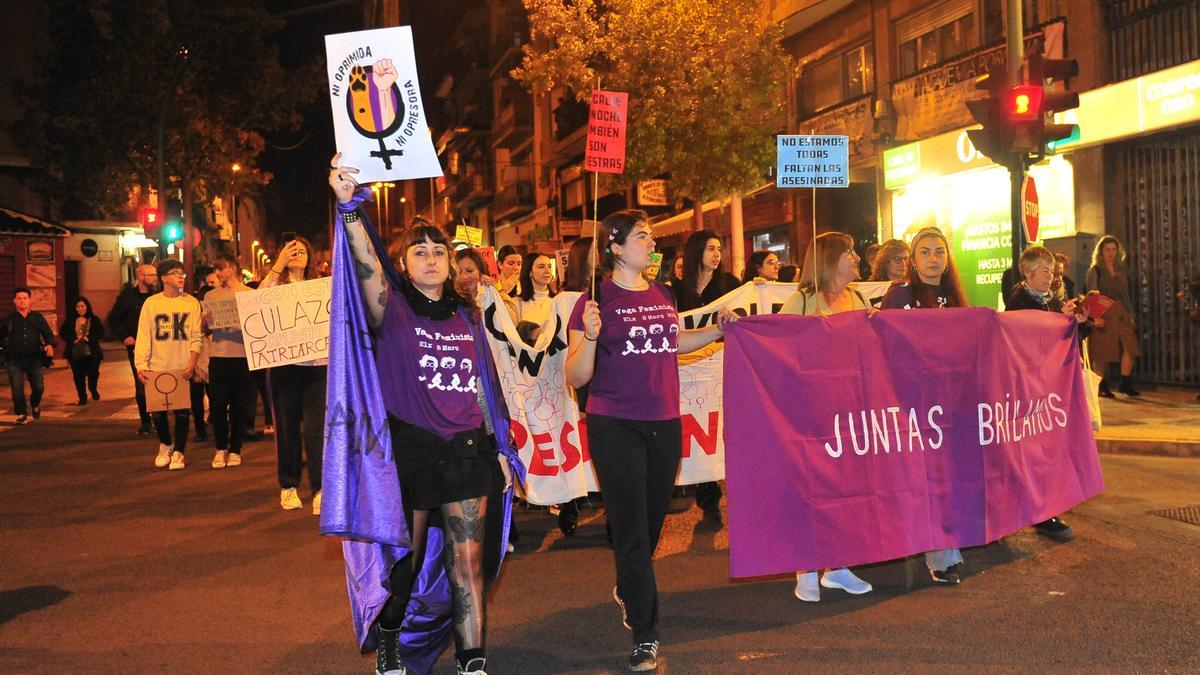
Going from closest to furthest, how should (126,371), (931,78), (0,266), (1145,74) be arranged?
(1145,74) → (931,78) → (126,371) → (0,266)

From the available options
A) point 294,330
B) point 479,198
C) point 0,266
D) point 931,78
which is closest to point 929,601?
point 294,330

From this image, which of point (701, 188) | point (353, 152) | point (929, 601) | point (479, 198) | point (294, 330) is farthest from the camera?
point (479, 198)

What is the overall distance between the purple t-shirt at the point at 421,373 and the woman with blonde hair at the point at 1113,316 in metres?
11.1

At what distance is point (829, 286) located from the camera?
19.4 ft

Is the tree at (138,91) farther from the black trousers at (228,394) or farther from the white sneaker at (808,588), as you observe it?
the white sneaker at (808,588)

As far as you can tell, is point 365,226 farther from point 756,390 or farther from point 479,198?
point 479,198

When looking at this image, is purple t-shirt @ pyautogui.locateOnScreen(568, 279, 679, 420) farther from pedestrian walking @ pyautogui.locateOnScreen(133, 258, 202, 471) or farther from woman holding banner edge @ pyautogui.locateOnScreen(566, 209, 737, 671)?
Result: pedestrian walking @ pyautogui.locateOnScreen(133, 258, 202, 471)

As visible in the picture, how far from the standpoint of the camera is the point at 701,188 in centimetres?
2028

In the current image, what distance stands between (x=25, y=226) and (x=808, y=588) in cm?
3046

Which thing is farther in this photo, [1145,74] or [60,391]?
[60,391]

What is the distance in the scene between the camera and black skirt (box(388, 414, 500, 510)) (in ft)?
14.3

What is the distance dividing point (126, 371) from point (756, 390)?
73.6ft

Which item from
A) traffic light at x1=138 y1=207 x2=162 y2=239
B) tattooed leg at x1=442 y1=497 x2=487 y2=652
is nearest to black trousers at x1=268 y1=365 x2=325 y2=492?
tattooed leg at x1=442 y1=497 x2=487 y2=652

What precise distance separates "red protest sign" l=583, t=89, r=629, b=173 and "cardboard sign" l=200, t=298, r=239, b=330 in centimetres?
497
